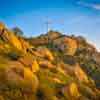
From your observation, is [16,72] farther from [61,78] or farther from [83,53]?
[83,53]

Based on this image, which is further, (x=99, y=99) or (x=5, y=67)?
(x=99, y=99)

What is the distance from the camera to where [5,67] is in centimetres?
10244

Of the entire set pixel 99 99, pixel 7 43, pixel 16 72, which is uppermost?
pixel 7 43

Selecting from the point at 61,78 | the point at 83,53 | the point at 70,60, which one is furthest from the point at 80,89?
the point at 83,53

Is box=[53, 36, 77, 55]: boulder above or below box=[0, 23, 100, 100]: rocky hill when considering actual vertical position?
above

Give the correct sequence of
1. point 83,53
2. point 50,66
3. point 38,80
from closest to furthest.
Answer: point 38,80 < point 50,66 < point 83,53

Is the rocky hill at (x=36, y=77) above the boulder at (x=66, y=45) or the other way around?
the other way around

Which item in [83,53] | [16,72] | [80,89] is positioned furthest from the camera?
[83,53]

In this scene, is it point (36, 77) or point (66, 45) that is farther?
point (66, 45)

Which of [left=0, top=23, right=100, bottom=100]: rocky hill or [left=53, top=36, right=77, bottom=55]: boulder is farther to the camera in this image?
[left=53, top=36, right=77, bottom=55]: boulder

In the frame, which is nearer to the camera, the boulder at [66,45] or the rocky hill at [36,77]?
the rocky hill at [36,77]

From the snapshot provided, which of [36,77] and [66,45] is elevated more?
[66,45]

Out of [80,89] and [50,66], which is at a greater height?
[50,66]

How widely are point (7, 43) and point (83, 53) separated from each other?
71.6m
